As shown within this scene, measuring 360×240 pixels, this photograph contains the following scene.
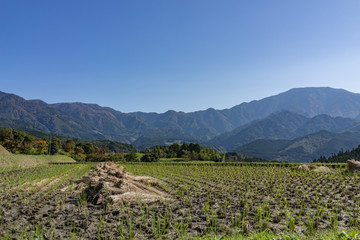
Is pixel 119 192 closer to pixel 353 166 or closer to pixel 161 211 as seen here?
pixel 161 211

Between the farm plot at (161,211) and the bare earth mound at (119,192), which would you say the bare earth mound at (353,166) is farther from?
the bare earth mound at (119,192)

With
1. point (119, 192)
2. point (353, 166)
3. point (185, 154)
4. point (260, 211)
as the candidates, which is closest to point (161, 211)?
point (119, 192)

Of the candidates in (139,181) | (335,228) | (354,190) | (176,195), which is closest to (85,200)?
(139,181)

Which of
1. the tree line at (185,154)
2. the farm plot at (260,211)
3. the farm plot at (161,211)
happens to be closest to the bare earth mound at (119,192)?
the farm plot at (161,211)

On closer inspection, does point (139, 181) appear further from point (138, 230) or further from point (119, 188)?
point (138, 230)

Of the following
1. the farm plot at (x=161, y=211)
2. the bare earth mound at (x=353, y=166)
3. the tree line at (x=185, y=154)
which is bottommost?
the tree line at (x=185, y=154)

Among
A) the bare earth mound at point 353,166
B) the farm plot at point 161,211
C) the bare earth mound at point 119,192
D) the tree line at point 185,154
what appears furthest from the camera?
the tree line at point 185,154

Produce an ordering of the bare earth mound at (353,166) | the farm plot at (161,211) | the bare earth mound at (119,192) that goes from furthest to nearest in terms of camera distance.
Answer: the bare earth mound at (353,166)
the bare earth mound at (119,192)
the farm plot at (161,211)

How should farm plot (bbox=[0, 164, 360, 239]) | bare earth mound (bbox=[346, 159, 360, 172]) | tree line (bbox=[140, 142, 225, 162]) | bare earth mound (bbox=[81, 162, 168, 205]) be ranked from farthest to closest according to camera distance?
tree line (bbox=[140, 142, 225, 162]) < bare earth mound (bbox=[346, 159, 360, 172]) < bare earth mound (bbox=[81, 162, 168, 205]) < farm plot (bbox=[0, 164, 360, 239])

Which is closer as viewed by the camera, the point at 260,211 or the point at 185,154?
the point at 260,211

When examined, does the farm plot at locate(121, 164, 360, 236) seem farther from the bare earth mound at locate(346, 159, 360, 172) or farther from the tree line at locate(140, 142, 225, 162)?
the tree line at locate(140, 142, 225, 162)

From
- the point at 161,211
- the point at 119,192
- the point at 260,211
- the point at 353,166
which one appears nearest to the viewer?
the point at 260,211

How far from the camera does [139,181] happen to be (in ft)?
51.0

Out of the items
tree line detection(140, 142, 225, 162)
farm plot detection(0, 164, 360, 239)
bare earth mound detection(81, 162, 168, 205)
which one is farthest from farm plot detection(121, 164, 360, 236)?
tree line detection(140, 142, 225, 162)
